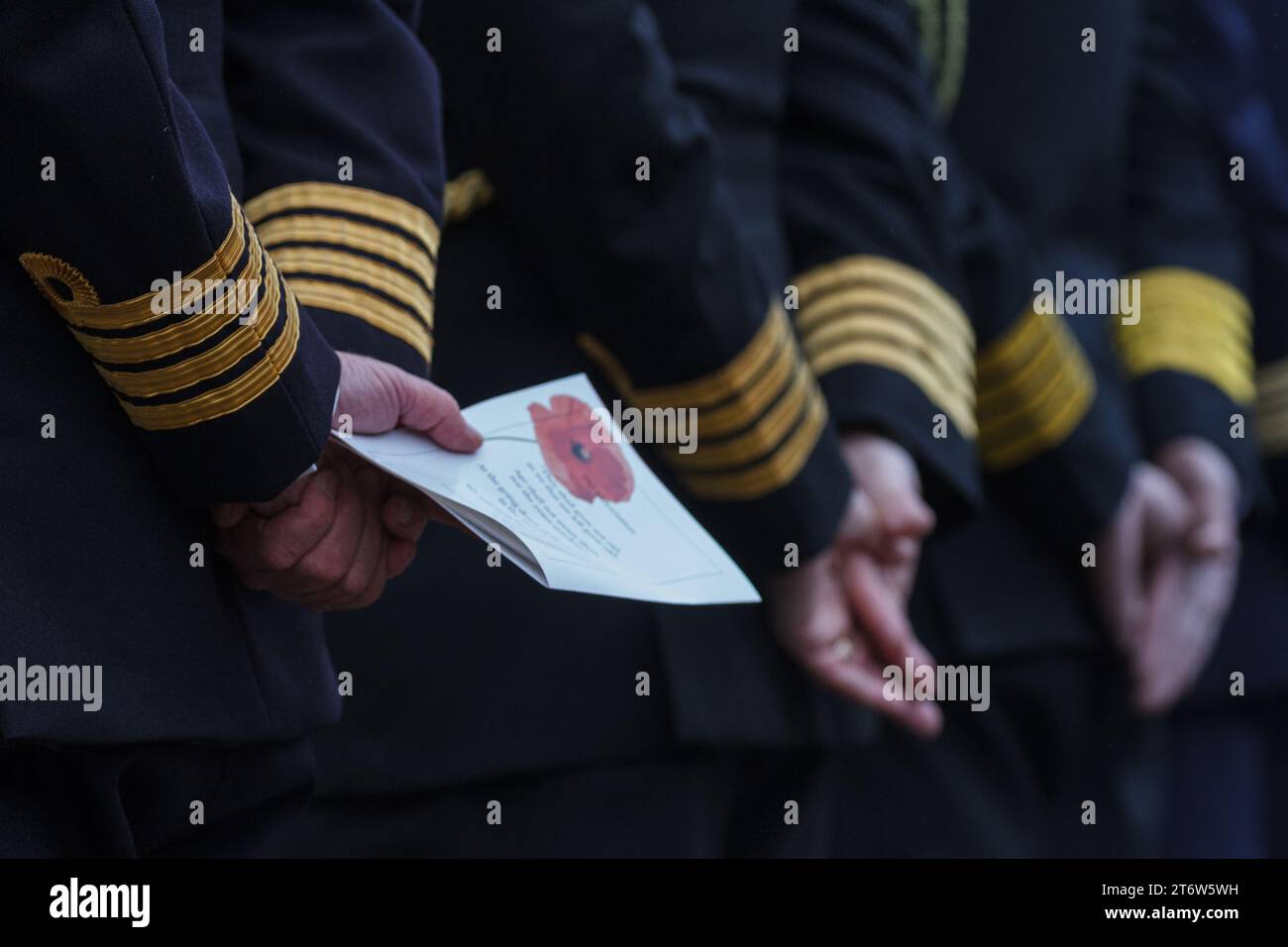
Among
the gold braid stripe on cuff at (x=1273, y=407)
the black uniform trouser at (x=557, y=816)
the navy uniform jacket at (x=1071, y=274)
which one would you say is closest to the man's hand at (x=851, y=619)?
the black uniform trouser at (x=557, y=816)

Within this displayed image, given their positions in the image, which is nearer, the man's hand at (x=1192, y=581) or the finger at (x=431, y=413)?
the finger at (x=431, y=413)

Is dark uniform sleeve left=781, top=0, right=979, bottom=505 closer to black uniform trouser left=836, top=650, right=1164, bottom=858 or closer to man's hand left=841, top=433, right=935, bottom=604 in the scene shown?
man's hand left=841, top=433, right=935, bottom=604

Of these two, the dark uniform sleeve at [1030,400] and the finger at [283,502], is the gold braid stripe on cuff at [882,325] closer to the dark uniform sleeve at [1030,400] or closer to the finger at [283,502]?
the dark uniform sleeve at [1030,400]

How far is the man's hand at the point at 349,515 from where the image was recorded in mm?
880

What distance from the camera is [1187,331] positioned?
216cm

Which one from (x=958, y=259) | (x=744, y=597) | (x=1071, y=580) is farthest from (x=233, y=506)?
(x=1071, y=580)

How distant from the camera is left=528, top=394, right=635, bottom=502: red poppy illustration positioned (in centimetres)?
95

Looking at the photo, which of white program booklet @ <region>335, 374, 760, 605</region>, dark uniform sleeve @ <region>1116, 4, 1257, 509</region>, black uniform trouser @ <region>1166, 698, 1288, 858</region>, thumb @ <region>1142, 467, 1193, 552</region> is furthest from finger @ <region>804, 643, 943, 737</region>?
black uniform trouser @ <region>1166, 698, 1288, 858</region>

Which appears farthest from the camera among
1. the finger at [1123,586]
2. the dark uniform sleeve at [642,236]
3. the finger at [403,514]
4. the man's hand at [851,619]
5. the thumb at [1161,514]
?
the thumb at [1161,514]

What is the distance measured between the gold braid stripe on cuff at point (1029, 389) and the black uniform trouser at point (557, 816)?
526mm

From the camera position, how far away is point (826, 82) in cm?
162

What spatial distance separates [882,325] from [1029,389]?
10.5 inches

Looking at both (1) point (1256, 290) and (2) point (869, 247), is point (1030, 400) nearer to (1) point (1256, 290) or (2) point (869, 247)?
(2) point (869, 247)

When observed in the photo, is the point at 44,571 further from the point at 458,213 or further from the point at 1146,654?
the point at 1146,654
